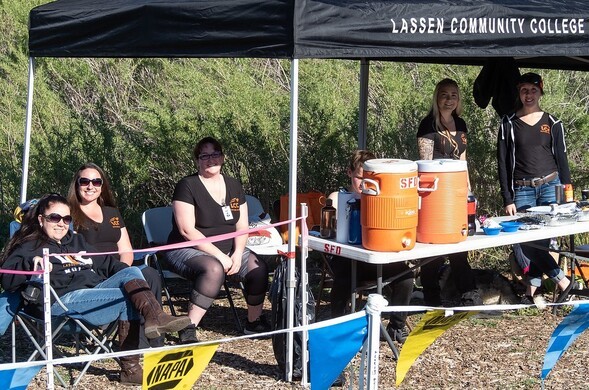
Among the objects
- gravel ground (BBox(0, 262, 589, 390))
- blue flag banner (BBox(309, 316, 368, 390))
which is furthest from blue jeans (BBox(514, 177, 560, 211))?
blue flag banner (BBox(309, 316, 368, 390))

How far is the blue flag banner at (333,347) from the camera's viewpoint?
3643 millimetres

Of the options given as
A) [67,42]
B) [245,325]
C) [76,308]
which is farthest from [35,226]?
[245,325]

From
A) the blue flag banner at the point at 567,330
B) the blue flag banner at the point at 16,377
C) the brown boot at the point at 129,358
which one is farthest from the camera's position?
the brown boot at the point at 129,358

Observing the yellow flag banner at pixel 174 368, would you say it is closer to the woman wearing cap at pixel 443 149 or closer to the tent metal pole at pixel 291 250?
the tent metal pole at pixel 291 250

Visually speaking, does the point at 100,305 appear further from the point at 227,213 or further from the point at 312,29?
the point at 312,29

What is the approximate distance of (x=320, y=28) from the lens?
471 cm

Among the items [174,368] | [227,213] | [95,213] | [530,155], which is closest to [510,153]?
[530,155]

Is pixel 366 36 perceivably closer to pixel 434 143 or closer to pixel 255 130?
pixel 434 143

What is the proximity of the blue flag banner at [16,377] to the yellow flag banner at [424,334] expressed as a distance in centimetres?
136

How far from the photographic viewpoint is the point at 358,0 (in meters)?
4.89

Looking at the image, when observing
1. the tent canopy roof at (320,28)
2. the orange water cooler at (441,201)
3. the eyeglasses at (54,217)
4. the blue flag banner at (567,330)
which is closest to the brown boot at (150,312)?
the eyeglasses at (54,217)

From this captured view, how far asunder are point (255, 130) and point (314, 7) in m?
4.04

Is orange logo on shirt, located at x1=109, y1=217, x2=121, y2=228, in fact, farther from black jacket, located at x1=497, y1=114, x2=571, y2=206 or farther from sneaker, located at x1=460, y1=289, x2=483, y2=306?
black jacket, located at x1=497, y1=114, x2=571, y2=206

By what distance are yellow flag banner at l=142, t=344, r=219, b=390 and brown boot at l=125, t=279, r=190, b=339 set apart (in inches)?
56.7
